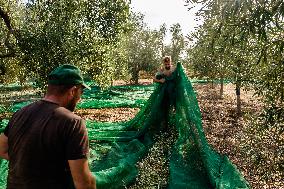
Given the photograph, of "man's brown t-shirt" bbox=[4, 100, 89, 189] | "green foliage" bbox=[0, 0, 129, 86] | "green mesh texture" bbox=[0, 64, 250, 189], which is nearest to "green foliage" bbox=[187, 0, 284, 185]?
"green mesh texture" bbox=[0, 64, 250, 189]

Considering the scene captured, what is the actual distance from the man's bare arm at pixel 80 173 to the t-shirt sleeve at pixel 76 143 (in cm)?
4

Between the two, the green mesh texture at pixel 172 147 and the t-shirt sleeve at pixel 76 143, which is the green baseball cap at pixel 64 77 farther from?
the green mesh texture at pixel 172 147

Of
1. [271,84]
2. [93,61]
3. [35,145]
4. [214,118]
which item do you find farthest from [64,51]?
[35,145]

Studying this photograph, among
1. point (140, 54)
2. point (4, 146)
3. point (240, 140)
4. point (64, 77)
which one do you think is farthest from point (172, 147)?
point (140, 54)

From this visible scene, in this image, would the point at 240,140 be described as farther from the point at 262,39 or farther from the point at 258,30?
the point at 258,30

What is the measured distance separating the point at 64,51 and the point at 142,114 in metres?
4.39

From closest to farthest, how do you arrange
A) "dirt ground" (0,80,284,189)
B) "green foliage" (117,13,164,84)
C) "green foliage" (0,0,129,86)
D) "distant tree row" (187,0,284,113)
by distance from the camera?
"distant tree row" (187,0,284,113)
"dirt ground" (0,80,284,189)
"green foliage" (0,0,129,86)
"green foliage" (117,13,164,84)

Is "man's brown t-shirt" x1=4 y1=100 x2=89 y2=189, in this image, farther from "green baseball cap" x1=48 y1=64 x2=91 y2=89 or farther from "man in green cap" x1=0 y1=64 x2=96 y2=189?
"green baseball cap" x1=48 y1=64 x2=91 y2=89

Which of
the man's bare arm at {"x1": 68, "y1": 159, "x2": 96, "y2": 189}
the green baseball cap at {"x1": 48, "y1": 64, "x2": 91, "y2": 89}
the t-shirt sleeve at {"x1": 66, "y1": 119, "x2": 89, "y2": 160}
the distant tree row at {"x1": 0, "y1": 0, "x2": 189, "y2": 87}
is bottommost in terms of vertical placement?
the man's bare arm at {"x1": 68, "y1": 159, "x2": 96, "y2": 189}

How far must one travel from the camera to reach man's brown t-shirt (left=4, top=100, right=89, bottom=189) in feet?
8.77

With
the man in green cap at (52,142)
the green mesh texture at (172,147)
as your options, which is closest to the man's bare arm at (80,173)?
the man in green cap at (52,142)

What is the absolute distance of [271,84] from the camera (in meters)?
6.20

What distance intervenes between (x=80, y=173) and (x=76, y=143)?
240mm

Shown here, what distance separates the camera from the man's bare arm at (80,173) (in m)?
2.65
